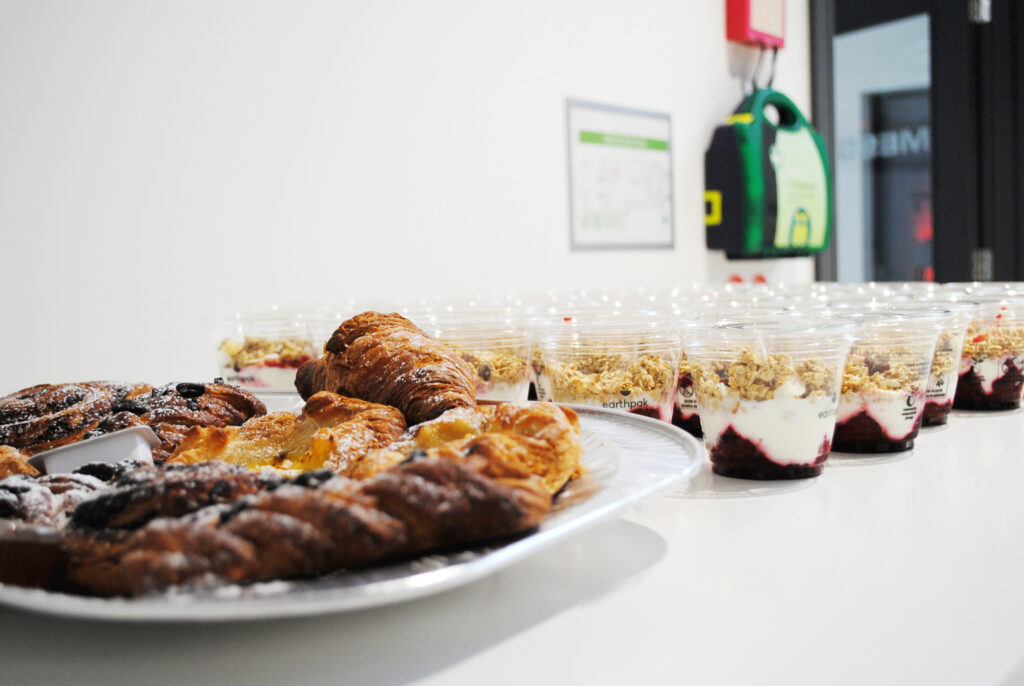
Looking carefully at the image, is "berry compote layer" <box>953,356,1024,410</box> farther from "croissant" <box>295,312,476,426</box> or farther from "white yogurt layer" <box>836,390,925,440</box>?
"croissant" <box>295,312,476,426</box>

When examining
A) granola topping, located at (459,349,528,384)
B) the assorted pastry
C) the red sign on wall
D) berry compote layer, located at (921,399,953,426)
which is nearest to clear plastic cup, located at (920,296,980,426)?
berry compote layer, located at (921,399,953,426)

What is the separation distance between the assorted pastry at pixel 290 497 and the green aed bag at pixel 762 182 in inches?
129

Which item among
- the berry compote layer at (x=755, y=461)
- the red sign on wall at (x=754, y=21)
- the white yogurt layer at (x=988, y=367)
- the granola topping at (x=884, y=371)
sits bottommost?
the berry compote layer at (x=755, y=461)

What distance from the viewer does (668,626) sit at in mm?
564

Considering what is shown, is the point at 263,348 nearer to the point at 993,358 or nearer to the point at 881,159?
the point at 993,358

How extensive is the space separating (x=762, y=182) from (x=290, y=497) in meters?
3.65

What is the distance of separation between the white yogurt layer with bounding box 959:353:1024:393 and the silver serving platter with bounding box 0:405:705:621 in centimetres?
80

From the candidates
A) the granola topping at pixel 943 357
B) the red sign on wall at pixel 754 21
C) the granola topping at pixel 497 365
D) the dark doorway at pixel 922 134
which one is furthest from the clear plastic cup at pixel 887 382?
the dark doorway at pixel 922 134

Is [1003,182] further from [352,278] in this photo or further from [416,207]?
[352,278]

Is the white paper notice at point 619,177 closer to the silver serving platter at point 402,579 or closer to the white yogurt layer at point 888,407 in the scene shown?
the white yogurt layer at point 888,407

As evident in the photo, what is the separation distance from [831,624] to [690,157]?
356cm

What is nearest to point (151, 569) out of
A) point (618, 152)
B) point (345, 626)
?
point (345, 626)

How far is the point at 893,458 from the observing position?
993 mm

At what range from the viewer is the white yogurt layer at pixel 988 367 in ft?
4.11
